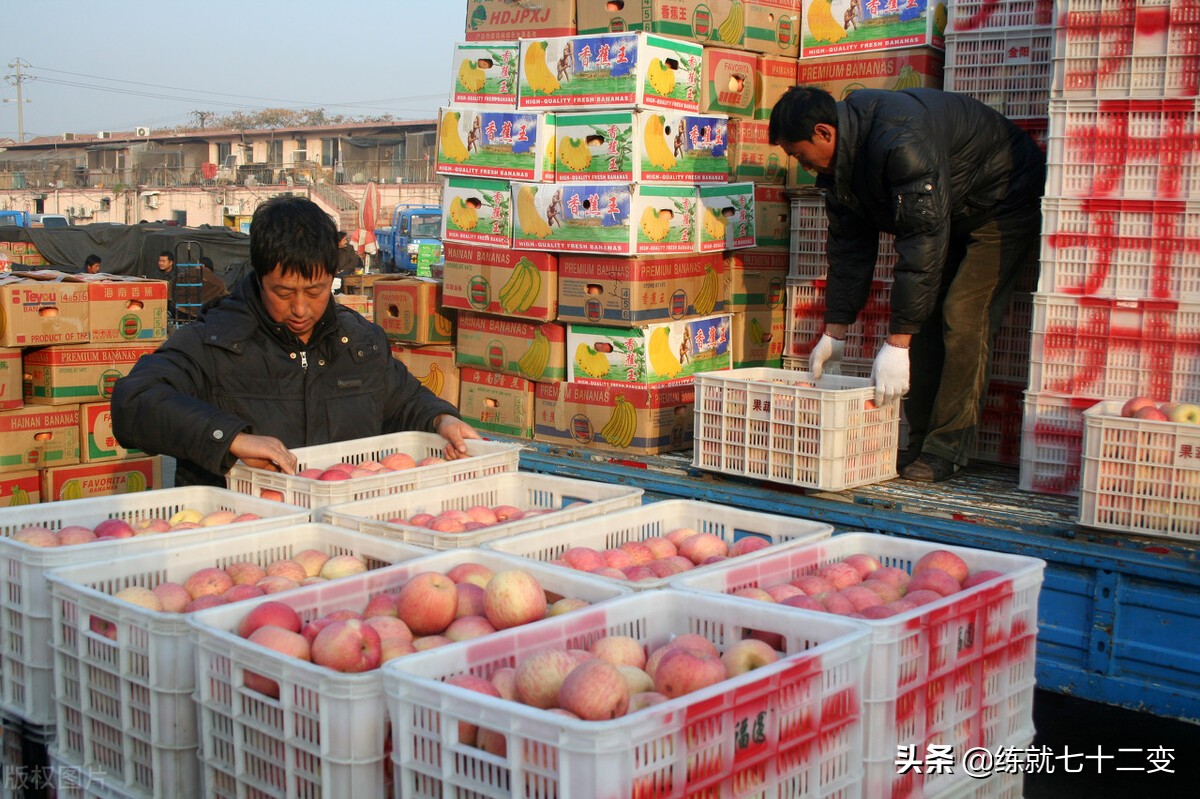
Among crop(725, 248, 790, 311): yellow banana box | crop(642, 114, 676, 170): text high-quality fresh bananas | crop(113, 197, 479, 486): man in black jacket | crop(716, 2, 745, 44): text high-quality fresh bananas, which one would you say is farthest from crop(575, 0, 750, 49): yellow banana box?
crop(113, 197, 479, 486): man in black jacket

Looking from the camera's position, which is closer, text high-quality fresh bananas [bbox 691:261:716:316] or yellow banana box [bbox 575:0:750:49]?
yellow banana box [bbox 575:0:750:49]

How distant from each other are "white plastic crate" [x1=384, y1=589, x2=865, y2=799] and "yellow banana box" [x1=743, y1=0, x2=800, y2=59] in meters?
5.07

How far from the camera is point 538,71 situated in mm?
6535

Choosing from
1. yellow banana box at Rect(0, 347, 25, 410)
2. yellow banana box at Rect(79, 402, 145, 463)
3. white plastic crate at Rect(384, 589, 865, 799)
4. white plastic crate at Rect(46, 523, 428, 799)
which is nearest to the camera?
white plastic crate at Rect(384, 589, 865, 799)

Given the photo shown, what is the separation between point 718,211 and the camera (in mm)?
6727

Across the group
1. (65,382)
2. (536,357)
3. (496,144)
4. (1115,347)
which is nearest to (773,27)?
(496,144)

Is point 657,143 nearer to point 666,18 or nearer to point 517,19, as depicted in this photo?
point 666,18

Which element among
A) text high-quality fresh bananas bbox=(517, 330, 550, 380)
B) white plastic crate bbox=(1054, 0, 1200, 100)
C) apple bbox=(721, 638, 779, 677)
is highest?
white plastic crate bbox=(1054, 0, 1200, 100)

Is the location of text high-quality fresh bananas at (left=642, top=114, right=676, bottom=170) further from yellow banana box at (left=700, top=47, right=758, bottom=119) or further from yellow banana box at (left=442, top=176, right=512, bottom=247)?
yellow banana box at (left=442, top=176, right=512, bottom=247)

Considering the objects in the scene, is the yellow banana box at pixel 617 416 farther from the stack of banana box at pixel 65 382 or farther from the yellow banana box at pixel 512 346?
the stack of banana box at pixel 65 382

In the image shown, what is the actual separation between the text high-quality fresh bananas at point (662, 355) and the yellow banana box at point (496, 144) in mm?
1054

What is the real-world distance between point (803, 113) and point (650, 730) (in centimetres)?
398

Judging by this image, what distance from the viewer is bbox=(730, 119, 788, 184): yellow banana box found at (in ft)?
23.2

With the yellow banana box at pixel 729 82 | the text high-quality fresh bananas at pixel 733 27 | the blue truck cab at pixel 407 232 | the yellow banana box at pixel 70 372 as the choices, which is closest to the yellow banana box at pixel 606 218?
the yellow banana box at pixel 729 82
